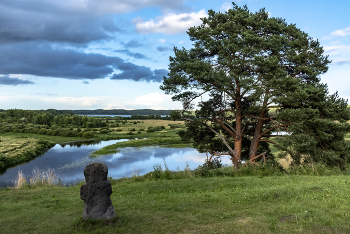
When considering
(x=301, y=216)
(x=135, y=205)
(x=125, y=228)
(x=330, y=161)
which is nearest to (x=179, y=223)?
(x=125, y=228)

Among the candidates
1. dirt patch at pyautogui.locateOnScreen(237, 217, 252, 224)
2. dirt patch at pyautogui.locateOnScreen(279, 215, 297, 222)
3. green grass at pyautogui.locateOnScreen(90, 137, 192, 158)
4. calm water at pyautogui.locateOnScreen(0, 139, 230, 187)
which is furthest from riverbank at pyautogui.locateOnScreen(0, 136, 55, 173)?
dirt patch at pyautogui.locateOnScreen(279, 215, 297, 222)

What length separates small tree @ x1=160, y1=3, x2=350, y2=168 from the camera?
547 inches

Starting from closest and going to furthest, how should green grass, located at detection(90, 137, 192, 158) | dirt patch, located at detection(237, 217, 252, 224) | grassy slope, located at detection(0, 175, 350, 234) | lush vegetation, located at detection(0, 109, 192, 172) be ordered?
1. grassy slope, located at detection(0, 175, 350, 234)
2. dirt patch, located at detection(237, 217, 252, 224)
3. lush vegetation, located at detection(0, 109, 192, 172)
4. green grass, located at detection(90, 137, 192, 158)

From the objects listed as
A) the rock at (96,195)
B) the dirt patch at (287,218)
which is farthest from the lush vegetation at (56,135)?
the dirt patch at (287,218)

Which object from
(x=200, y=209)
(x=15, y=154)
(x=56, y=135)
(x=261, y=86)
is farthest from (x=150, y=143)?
(x=200, y=209)

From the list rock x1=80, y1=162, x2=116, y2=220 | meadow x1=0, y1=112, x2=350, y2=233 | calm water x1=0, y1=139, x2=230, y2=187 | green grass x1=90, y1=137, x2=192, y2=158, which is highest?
rock x1=80, y1=162, x2=116, y2=220

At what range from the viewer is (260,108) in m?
15.1

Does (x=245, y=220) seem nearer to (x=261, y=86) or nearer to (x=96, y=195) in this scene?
(x=96, y=195)

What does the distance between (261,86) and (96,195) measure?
40.1ft

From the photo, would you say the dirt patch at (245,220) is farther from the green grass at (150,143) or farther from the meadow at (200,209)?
the green grass at (150,143)

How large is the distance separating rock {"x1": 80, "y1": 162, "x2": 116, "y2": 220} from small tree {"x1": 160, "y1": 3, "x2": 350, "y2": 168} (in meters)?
10.2

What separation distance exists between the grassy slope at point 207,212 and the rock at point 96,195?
28 cm

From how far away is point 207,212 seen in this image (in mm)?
7051

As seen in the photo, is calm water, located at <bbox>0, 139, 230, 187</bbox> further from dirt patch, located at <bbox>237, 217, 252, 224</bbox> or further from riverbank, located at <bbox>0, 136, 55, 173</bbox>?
dirt patch, located at <bbox>237, 217, 252, 224</bbox>
